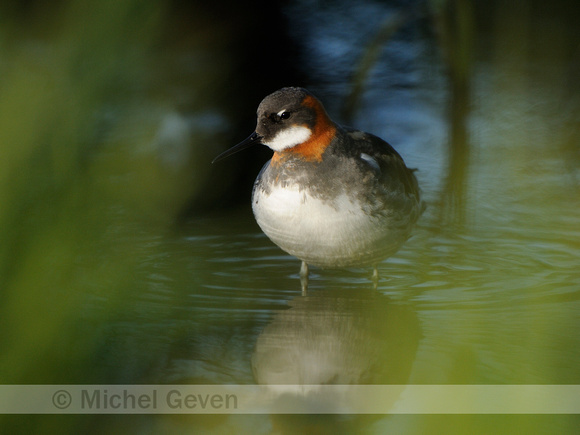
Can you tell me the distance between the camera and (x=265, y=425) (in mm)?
2266

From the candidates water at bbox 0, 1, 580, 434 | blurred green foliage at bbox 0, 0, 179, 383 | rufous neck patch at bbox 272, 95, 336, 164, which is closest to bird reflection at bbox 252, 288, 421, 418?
water at bbox 0, 1, 580, 434

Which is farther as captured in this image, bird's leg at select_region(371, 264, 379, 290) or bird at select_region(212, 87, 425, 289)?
bird's leg at select_region(371, 264, 379, 290)

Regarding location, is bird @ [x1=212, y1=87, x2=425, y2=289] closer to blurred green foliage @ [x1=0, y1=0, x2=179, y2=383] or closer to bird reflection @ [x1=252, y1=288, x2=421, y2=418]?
bird reflection @ [x1=252, y1=288, x2=421, y2=418]

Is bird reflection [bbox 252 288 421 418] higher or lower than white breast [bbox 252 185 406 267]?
lower

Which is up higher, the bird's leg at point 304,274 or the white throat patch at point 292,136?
the white throat patch at point 292,136

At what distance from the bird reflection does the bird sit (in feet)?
0.87

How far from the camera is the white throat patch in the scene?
397cm

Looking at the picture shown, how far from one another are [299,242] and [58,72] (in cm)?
255

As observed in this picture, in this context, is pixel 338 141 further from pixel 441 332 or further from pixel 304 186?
pixel 441 332

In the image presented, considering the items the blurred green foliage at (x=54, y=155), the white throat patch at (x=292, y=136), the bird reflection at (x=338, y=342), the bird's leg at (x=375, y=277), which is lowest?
the blurred green foliage at (x=54, y=155)

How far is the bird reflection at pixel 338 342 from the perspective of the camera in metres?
2.82

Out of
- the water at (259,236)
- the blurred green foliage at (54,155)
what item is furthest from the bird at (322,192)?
the blurred green foliage at (54,155)

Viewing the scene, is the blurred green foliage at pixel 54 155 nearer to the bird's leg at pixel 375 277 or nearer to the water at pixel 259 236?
the water at pixel 259 236

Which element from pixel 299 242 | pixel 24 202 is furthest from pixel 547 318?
pixel 299 242
